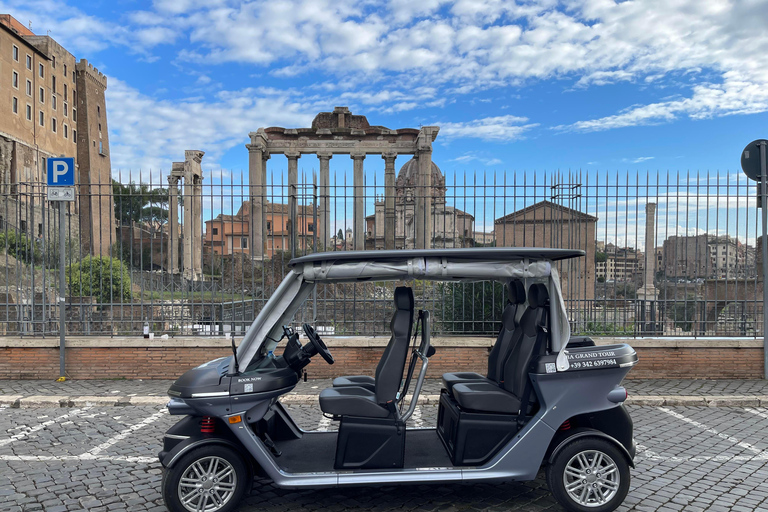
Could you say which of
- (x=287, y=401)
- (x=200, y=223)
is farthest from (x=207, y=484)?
(x=200, y=223)

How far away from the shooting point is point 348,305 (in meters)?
9.48

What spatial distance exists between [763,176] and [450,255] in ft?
25.1

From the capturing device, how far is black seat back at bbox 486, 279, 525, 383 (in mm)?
4828

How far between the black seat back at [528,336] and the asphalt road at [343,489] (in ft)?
2.91

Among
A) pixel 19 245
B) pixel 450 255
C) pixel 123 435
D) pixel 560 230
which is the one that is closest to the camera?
pixel 450 255

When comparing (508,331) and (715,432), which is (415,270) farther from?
(715,432)

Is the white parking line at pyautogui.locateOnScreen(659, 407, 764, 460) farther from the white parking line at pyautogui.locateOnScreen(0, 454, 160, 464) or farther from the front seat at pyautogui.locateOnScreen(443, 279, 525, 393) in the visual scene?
the white parking line at pyautogui.locateOnScreen(0, 454, 160, 464)

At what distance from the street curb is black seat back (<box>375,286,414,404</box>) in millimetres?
3654

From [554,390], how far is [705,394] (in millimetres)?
5157

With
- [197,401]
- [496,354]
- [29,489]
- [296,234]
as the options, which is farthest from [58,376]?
[496,354]

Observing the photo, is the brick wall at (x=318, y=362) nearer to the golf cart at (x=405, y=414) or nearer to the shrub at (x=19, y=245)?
the shrub at (x=19, y=245)

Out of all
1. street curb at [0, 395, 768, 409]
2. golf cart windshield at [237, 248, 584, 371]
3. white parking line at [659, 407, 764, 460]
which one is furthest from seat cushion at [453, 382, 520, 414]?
street curb at [0, 395, 768, 409]

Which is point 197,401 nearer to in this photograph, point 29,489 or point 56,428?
point 29,489

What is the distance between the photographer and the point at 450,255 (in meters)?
3.97
